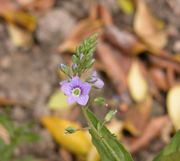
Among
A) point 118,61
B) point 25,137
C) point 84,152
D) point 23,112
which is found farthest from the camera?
point 118,61

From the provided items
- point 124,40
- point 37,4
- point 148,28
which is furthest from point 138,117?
point 37,4

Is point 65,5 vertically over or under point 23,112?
over

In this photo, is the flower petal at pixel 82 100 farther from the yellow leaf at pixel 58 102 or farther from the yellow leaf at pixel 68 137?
the yellow leaf at pixel 58 102

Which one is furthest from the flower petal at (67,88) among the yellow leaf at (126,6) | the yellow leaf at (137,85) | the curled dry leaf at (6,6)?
the yellow leaf at (126,6)

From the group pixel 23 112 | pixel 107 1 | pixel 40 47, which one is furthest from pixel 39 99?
pixel 107 1

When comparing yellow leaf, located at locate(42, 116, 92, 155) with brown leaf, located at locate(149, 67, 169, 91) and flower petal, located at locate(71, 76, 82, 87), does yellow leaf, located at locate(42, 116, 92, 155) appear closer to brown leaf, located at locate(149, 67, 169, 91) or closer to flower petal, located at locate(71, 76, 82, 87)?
brown leaf, located at locate(149, 67, 169, 91)

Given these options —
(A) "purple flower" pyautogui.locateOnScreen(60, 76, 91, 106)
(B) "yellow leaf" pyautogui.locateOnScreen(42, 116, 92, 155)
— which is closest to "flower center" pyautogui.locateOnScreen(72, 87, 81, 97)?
(A) "purple flower" pyautogui.locateOnScreen(60, 76, 91, 106)

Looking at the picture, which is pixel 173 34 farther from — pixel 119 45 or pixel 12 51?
pixel 12 51
